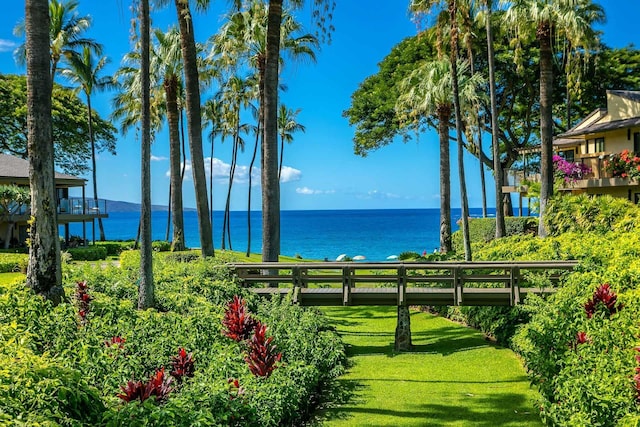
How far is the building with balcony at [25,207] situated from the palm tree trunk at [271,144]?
2221 cm

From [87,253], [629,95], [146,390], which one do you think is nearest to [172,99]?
[87,253]

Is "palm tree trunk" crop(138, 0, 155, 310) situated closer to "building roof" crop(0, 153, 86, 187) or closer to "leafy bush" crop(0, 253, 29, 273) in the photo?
"leafy bush" crop(0, 253, 29, 273)

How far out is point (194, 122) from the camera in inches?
817

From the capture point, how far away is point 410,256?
33.4 m

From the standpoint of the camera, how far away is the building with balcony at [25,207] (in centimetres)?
3547

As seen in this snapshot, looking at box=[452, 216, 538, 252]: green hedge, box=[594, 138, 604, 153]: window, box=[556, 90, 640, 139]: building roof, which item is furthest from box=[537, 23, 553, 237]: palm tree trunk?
box=[594, 138, 604, 153]: window

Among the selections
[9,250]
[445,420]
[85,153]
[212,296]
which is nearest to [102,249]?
[9,250]

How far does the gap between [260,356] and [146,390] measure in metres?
2.86

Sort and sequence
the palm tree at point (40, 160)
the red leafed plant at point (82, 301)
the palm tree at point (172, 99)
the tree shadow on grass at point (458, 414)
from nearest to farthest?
the tree shadow on grass at point (458, 414), the red leafed plant at point (82, 301), the palm tree at point (40, 160), the palm tree at point (172, 99)

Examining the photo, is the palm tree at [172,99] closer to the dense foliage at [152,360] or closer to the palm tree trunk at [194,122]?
the palm tree trunk at [194,122]

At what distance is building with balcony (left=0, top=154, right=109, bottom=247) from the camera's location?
35469 millimetres

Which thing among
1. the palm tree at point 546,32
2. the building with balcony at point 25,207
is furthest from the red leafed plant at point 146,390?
the building with balcony at point 25,207

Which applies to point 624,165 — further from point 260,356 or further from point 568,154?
point 260,356

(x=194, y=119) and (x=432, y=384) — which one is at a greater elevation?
(x=194, y=119)
